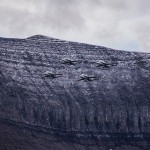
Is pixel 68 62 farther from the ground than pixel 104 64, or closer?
farther from the ground

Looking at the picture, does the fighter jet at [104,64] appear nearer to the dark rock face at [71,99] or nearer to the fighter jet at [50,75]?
the dark rock face at [71,99]

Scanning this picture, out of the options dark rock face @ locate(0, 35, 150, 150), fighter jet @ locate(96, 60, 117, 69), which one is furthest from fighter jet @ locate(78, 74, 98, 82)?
fighter jet @ locate(96, 60, 117, 69)

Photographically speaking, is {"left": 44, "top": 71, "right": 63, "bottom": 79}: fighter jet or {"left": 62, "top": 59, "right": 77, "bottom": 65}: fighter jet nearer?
{"left": 44, "top": 71, "right": 63, "bottom": 79}: fighter jet

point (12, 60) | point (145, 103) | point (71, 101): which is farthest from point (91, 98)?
point (12, 60)

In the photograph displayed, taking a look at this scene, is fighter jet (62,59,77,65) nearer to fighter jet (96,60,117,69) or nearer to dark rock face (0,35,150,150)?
dark rock face (0,35,150,150)

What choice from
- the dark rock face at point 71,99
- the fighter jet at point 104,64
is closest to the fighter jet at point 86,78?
the dark rock face at point 71,99

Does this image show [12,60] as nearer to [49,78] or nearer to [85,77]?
[49,78]

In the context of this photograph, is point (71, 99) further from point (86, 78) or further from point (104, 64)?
point (104, 64)

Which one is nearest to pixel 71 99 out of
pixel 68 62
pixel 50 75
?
pixel 50 75
